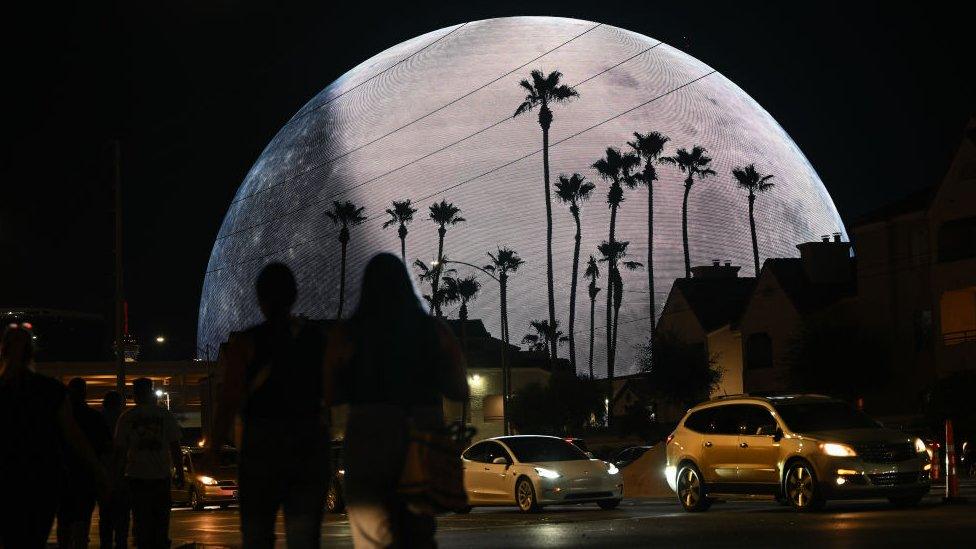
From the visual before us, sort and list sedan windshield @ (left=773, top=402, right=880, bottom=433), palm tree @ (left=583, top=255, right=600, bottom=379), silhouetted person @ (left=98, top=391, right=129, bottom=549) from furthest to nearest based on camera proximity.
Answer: palm tree @ (left=583, top=255, right=600, bottom=379) → sedan windshield @ (left=773, top=402, right=880, bottom=433) → silhouetted person @ (left=98, top=391, right=129, bottom=549)

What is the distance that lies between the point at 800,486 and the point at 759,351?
47.4m

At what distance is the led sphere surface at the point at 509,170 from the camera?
120 meters

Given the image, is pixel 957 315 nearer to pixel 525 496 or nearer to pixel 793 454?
pixel 525 496

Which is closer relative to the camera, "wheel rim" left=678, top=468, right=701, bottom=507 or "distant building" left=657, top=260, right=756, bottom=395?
"wheel rim" left=678, top=468, right=701, bottom=507

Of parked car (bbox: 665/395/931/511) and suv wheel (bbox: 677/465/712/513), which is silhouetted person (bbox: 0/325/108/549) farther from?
suv wheel (bbox: 677/465/712/513)

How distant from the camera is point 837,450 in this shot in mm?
21031

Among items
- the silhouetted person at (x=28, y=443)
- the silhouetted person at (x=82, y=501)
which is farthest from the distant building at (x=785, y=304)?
the silhouetted person at (x=28, y=443)

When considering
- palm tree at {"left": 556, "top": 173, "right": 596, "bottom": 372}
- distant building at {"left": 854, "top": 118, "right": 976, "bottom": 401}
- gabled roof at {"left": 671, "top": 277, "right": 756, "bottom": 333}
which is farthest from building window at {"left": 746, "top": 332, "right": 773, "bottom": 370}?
palm tree at {"left": 556, "top": 173, "right": 596, "bottom": 372}

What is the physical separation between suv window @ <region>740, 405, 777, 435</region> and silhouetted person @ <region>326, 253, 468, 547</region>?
14.9m

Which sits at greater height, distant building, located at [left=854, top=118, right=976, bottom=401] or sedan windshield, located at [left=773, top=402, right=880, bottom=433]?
distant building, located at [left=854, top=118, right=976, bottom=401]

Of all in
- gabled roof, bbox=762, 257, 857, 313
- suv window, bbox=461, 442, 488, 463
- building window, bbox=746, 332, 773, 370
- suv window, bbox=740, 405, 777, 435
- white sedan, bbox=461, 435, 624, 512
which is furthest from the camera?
building window, bbox=746, 332, 773, 370

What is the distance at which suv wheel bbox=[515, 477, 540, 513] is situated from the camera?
2547 cm

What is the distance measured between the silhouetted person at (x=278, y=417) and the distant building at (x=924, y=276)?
46554 mm

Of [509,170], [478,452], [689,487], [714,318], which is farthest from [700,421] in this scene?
[509,170]
